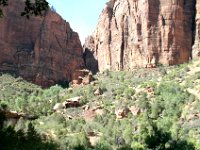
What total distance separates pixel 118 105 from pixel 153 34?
23851 millimetres

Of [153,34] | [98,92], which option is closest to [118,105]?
[98,92]

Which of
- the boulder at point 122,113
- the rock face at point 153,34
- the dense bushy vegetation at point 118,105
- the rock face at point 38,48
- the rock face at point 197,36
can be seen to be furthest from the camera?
the rock face at point 38,48

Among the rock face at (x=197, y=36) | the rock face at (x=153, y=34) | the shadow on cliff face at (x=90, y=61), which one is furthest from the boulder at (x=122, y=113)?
the shadow on cliff face at (x=90, y=61)

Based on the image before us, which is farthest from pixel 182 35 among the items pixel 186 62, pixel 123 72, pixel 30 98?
pixel 30 98

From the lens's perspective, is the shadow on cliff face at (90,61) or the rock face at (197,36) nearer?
the rock face at (197,36)

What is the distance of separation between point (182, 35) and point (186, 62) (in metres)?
5.98

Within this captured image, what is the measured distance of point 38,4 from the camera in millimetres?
23375

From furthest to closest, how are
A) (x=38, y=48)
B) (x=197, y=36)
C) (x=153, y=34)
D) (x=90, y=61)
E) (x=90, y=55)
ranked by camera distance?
(x=90, y=55) → (x=90, y=61) → (x=38, y=48) → (x=153, y=34) → (x=197, y=36)

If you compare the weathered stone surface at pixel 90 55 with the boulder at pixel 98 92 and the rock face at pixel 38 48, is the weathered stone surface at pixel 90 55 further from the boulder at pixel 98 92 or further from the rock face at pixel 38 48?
the boulder at pixel 98 92

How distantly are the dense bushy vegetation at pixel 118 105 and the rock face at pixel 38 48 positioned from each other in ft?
27.0

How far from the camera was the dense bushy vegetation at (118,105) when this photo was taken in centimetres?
6712

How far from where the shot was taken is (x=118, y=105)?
280ft

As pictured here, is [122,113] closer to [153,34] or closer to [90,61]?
[153,34]

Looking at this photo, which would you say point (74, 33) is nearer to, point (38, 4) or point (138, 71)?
point (138, 71)
